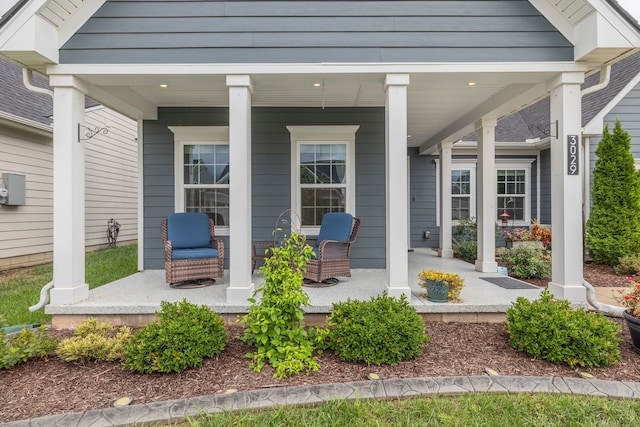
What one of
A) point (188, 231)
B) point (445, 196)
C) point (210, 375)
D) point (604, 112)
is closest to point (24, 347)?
point (210, 375)

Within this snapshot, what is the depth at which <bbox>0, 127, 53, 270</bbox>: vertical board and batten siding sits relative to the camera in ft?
21.3

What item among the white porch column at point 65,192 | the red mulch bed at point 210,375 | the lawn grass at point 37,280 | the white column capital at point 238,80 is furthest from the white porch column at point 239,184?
the lawn grass at point 37,280

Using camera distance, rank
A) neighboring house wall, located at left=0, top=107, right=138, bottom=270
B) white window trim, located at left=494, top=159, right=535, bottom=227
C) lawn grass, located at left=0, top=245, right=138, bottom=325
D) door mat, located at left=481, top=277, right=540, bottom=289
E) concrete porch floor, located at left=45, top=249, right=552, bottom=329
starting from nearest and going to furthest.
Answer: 1. concrete porch floor, located at left=45, top=249, right=552, bottom=329
2. lawn grass, located at left=0, top=245, right=138, bottom=325
3. door mat, located at left=481, top=277, right=540, bottom=289
4. neighboring house wall, located at left=0, top=107, right=138, bottom=270
5. white window trim, located at left=494, top=159, right=535, bottom=227

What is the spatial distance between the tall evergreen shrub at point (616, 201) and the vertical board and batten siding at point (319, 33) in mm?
3998

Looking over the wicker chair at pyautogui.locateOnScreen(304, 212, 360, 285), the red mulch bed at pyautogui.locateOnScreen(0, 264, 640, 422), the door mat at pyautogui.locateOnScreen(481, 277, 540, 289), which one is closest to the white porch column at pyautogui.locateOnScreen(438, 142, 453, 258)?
the door mat at pyautogui.locateOnScreen(481, 277, 540, 289)

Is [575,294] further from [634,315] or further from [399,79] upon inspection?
[399,79]

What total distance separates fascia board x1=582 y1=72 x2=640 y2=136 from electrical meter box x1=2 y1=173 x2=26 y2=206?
435 inches

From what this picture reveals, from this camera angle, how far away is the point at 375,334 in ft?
8.64

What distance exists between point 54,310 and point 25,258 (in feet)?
15.8

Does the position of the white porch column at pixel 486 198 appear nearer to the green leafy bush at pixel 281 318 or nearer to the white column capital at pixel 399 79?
the white column capital at pixel 399 79

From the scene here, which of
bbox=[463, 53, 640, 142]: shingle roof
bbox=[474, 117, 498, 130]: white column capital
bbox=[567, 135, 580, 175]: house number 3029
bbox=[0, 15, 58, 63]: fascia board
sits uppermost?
bbox=[463, 53, 640, 142]: shingle roof

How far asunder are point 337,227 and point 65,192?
10.5ft

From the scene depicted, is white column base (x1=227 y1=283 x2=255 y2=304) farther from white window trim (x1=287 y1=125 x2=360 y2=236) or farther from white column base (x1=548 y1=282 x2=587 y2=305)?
white column base (x1=548 y1=282 x2=587 y2=305)

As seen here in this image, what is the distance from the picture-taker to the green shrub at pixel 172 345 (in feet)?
8.13
